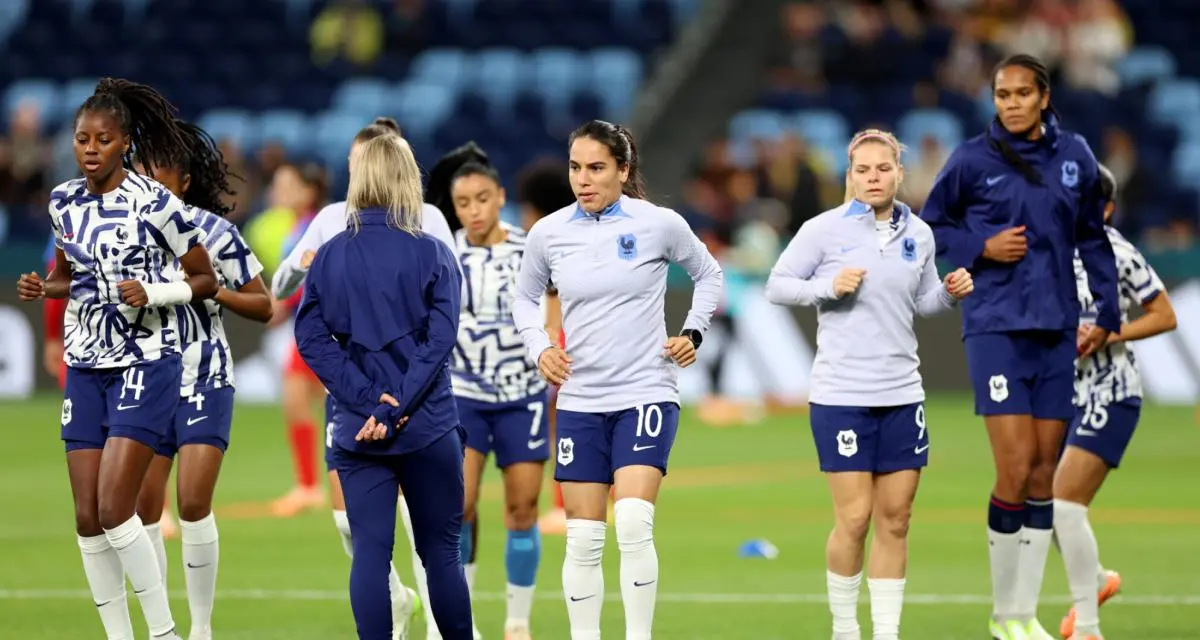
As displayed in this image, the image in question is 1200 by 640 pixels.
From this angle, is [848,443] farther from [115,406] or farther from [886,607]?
[115,406]

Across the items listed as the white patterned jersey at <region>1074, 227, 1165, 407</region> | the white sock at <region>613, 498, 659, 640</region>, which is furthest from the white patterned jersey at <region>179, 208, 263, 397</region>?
the white patterned jersey at <region>1074, 227, 1165, 407</region>

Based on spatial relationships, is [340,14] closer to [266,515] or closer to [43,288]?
[266,515]

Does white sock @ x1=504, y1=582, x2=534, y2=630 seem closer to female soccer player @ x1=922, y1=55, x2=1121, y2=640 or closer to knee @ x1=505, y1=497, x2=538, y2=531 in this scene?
knee @ x1=505, y1=497, x2=538, y2=531

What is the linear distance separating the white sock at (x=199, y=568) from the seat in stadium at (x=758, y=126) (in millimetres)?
18597

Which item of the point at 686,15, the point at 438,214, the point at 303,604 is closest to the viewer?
the point at 438,214

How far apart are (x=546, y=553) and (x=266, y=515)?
278 centimetres

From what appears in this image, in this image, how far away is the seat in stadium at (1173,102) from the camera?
27.1 metres

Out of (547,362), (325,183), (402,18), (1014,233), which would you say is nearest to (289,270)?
(547,362)

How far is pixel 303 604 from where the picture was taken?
10664 millimetres

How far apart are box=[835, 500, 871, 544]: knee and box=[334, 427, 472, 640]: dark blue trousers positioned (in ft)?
5.90

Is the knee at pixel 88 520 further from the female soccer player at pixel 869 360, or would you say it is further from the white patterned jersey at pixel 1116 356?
the white patterned jersey at pixel 1116 356

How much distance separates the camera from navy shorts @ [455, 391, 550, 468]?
9.59m

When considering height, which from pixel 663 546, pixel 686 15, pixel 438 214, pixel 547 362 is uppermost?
pixel 686 15

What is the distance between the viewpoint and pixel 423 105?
28.2 m
